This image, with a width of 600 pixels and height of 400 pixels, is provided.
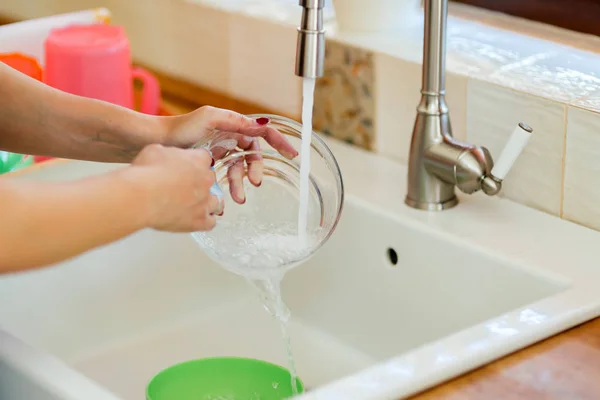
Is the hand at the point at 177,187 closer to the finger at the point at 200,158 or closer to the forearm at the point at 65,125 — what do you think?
the finger at the point at 200,158

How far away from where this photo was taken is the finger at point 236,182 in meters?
1.08

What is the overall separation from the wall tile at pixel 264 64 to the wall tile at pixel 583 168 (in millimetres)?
480

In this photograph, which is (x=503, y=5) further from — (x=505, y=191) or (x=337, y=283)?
(x=337, y=283)

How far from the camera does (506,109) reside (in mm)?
1271

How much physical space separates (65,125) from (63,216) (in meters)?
0.35

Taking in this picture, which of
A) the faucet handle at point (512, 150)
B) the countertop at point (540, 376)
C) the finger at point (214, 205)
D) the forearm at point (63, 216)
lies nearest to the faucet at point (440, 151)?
the faucet handle at point (512, 150)

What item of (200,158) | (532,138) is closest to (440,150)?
(532,138)

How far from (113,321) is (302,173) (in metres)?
0.45

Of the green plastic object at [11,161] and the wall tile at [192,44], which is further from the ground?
the wall tile at [192,44]

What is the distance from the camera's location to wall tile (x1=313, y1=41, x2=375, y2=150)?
4.77ft

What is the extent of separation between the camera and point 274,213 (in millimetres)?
1212

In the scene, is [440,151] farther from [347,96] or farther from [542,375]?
[542,375]

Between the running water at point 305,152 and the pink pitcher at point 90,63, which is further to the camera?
the pink pitcher at point 90,63

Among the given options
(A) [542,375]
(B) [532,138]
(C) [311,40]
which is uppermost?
(C) [311,40]
